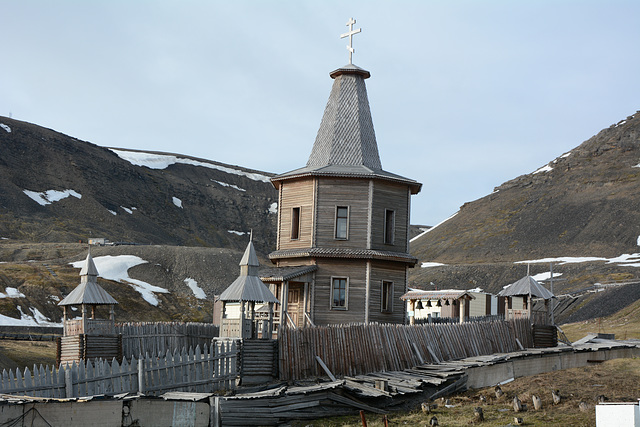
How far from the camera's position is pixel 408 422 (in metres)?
17.4

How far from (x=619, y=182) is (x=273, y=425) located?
396 feet

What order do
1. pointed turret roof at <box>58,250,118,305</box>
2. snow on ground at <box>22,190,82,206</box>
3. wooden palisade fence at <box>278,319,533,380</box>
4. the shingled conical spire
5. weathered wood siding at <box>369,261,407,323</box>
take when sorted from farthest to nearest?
snow on ground at <box>22,190,82,206</box> → the shingled conical spire → weathered wood siding at <box>369,261,407,323</box> → pointed turret roof at <box>58,250,118,305</box> → wooden palisade fence at <box>278,319,533,380</box>

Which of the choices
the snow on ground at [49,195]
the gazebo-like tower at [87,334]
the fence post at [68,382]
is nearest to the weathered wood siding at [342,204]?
the gazebo-like tower at [87,334]

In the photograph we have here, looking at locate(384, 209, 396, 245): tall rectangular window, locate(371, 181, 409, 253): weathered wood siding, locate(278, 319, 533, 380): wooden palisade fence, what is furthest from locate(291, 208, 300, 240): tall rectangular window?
locate(278, 319, 533, 380): wooden palisade fence

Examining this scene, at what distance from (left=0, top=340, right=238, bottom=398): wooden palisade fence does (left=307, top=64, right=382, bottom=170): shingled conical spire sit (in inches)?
540

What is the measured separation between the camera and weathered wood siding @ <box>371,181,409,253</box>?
32.8 meters

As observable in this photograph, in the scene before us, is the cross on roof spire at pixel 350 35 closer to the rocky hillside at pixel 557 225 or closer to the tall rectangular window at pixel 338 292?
the tall rectangular window at pixel 338 292

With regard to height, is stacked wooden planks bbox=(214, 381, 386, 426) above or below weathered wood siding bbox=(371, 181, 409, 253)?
below

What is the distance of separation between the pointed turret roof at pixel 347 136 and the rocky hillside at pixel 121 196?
71897mm

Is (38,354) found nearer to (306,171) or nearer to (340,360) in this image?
(306,171)

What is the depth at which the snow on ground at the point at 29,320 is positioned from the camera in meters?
55.0

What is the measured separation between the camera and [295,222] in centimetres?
3394

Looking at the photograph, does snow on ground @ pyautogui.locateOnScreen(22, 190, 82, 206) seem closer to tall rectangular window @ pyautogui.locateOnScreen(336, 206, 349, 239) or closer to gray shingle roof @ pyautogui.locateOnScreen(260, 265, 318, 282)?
gray shingle roof @ pyautogui.locateOnScreen(260, 265, 318, 282)

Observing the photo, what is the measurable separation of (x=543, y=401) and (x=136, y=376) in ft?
33.7
